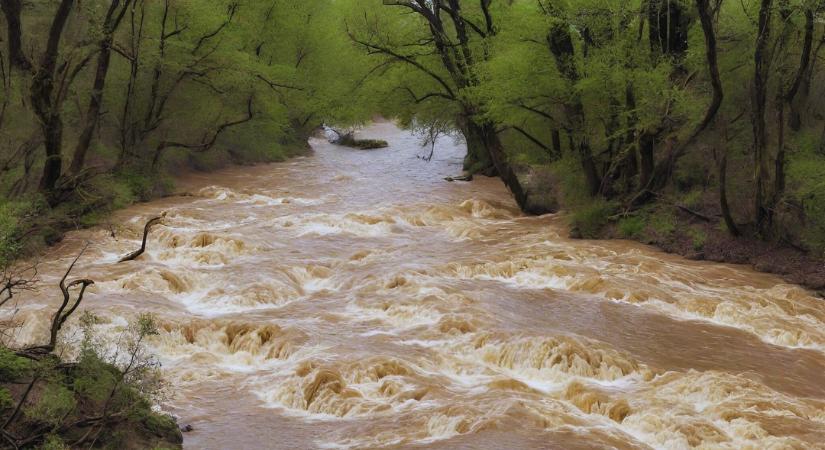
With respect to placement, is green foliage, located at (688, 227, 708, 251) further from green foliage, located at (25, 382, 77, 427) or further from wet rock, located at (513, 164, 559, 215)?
green foliage, located at (25, 382, 77, 427)

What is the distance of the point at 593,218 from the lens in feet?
69.9

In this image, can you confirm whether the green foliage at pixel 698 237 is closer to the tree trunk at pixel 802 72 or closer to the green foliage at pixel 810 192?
the green foliage at pixel 810 192

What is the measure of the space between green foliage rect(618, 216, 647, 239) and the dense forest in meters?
0.05

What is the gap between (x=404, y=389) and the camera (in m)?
10.8

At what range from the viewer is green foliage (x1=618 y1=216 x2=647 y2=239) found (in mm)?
20594

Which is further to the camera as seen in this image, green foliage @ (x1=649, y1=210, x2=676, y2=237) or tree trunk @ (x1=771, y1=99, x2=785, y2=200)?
green foliage @ (x1=649, y1=210, x2=676, y2=237)

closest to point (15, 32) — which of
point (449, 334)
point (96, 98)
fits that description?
point (96, 98)

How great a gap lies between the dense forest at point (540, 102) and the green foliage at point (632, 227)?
0.17 ft

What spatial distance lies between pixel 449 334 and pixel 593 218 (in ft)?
Answer: 30.6

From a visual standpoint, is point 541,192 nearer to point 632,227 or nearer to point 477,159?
point 632,227

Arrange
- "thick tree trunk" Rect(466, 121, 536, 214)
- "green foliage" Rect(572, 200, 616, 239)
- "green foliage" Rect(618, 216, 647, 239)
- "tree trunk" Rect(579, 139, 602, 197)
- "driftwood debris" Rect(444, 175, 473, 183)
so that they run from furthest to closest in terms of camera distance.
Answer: "driftwood debris" Rect(444, 175, 473, 183), "thick tree trunk" Rect(466, 121, 536, 214), "tree trunk" Rect(579, 139, 602, 197), "green foliage" Rect(572, 200, 616, 239), "green foliage" Rect(618, 216, 647, 239)

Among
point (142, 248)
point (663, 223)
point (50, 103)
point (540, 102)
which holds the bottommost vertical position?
point (142, 248)

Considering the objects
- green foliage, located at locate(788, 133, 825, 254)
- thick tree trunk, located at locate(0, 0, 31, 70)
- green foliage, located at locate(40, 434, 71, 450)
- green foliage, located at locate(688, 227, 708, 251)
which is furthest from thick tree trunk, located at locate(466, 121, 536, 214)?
green foliage, located at locate(40, 434, 71, 450)

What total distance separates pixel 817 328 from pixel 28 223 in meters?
14.9
